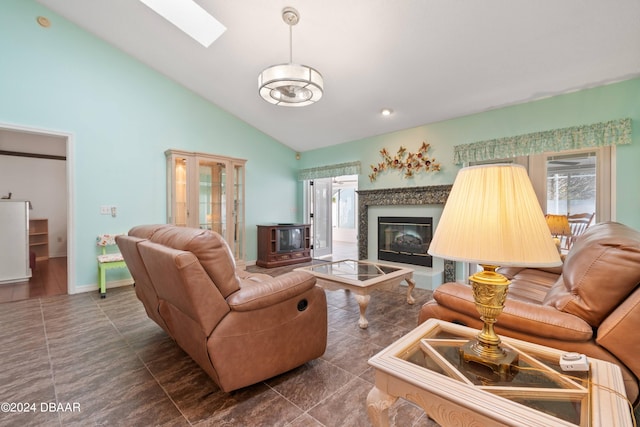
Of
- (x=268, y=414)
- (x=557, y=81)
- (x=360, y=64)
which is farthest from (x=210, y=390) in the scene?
(x=557, y=81)

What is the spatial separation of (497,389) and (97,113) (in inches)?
199

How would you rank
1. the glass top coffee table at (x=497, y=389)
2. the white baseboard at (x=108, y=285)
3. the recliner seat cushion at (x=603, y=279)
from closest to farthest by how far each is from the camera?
the glass top coffee table at (x=497, y=389), the recliner seat cushion at (x=603, y=279), the white baseboard at (x=108, y=285)

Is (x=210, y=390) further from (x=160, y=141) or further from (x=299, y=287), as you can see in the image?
(x=160, y=141)

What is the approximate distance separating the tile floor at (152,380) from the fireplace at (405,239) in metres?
1.82

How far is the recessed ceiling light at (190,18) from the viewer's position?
3.03 meters

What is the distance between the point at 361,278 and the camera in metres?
2.83

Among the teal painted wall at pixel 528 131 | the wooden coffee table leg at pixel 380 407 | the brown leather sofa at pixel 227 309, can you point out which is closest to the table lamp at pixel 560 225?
the teal painted wall at pixel 528 131

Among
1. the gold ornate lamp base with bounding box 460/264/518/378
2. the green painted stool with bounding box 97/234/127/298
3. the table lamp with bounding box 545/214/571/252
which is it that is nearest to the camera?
the gold ornate lamp base with bounding box 460/264/518/378

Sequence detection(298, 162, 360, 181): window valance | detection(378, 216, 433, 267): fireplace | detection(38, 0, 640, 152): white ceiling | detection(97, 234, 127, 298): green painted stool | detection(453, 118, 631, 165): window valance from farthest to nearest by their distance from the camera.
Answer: detection(298, 162, 360, 181): window valance, detection(378, 216, 433, 267): fireplace, detection(97, 234, 127, 298): green painted stool, detection(453, 118, 631, 165): window valance, detection(38, 0, 640, 152): white ceiling

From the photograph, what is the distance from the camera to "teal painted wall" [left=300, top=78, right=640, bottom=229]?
286cm

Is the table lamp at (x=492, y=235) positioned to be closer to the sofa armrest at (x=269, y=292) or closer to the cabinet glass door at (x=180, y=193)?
the sofa armrest at (x=269, y=292)

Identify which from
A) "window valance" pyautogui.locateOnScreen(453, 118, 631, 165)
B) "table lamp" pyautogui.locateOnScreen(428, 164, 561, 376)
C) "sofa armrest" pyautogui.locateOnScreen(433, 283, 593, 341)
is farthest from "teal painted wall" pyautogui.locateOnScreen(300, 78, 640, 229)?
"table lamp" pyautogui.locateOnScreen(428, 164, 561, 376)

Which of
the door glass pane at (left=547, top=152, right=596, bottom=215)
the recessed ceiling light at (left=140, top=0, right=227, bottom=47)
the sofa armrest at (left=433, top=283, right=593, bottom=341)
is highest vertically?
the recessed ceiling light at (left=140, top=0, right=227, bottom=47)

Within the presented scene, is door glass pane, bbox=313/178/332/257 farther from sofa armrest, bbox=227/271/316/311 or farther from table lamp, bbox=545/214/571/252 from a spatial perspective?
sofa armrest, bbox=227/271/316/311
